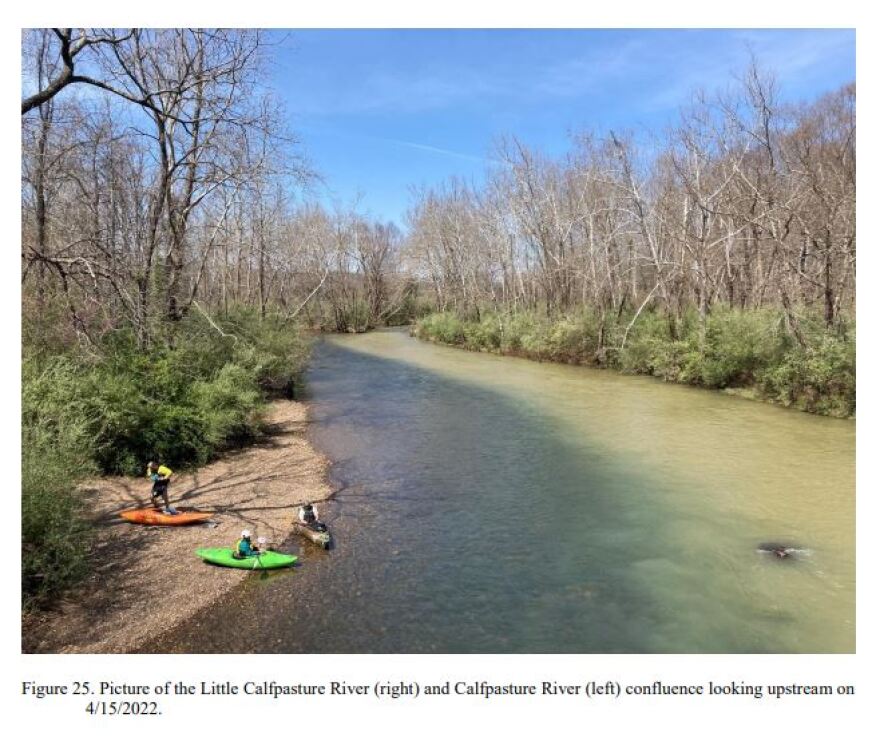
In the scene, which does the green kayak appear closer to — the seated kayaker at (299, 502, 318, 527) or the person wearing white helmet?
the person wearing white helmet

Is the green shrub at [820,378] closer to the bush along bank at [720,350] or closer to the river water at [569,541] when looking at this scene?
the bush along bank at [720,350]

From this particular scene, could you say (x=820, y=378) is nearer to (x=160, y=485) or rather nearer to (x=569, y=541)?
(x=569, y=541)

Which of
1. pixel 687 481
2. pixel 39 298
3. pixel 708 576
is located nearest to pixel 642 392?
pixel 687 481

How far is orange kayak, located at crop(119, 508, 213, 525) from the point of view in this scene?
982 centimetres

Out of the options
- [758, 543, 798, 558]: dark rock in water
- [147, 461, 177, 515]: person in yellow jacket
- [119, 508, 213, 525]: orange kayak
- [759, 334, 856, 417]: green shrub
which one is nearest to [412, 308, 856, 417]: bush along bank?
[759, 334, 856, 417]: green shrub

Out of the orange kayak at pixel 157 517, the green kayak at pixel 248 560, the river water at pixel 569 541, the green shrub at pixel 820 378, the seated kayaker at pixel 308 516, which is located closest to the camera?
the river water at pixel 569 541

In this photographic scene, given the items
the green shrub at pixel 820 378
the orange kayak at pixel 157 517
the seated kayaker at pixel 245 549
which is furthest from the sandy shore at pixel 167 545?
the green shrub at pixel 820 378

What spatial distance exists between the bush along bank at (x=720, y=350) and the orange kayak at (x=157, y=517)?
1780 cm

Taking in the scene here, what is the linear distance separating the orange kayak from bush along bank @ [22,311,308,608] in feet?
3.77

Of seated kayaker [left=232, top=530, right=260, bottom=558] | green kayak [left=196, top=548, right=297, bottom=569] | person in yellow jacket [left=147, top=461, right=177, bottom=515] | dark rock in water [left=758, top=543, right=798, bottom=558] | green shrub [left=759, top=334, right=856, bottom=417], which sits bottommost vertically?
dark rock in water [left=758, top=543, right=798, bottom=558]

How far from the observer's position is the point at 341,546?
9.63 meters

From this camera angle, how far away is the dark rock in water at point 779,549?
364 inches
